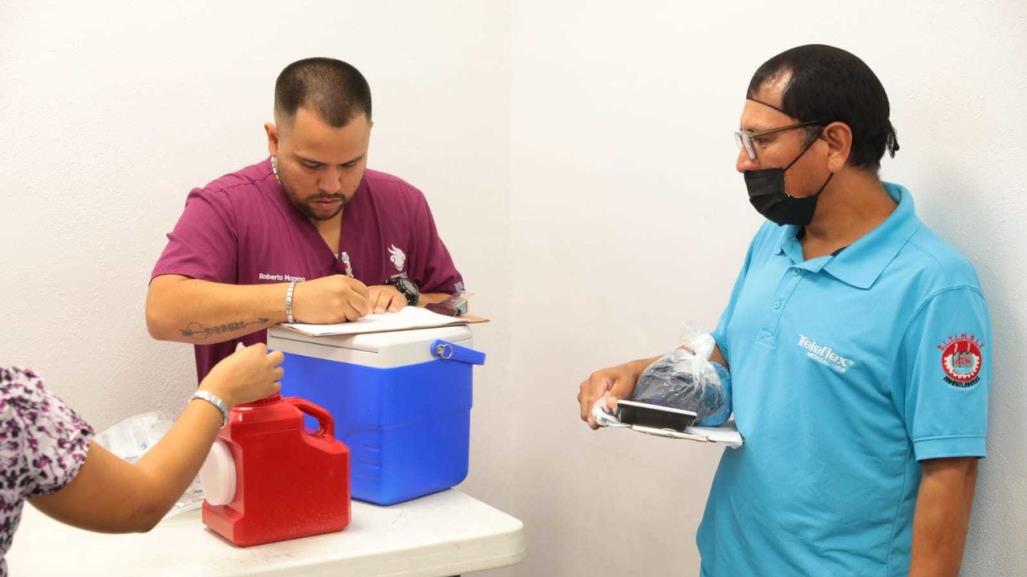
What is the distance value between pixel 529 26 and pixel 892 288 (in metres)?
1.74

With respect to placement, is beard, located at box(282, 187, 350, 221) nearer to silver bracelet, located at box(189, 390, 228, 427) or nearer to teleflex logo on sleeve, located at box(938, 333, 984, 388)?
silver bracelet, located at box(189, 390, 228, 427)

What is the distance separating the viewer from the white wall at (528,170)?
195 cm

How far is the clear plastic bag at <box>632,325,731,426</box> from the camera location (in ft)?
6.02

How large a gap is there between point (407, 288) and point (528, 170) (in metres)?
1.06

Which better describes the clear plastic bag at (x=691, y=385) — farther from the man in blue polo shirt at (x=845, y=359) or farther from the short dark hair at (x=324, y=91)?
the short dark hair at (x=324, y=91)

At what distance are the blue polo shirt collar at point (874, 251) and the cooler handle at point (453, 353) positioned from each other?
0.64 metres

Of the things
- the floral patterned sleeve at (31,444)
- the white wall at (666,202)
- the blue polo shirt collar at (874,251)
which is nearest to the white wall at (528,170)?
the white wall at (666,202)

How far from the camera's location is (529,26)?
3088mm

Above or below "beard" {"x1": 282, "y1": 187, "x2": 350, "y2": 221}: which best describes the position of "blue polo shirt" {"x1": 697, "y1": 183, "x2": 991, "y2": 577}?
below

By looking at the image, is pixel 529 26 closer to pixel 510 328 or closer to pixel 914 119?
pixel 510 328

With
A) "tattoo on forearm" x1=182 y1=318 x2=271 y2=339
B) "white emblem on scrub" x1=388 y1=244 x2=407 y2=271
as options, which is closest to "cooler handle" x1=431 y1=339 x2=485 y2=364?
"tattoo on forearm" x1=182 y1=318 x2=271 y2=339

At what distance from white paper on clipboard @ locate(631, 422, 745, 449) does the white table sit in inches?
11.7

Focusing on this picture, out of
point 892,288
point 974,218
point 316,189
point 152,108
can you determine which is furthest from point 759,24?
point 152,108

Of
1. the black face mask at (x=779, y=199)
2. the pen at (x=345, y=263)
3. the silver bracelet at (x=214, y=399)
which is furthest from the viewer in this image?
the pen at (x=345, y=263)
